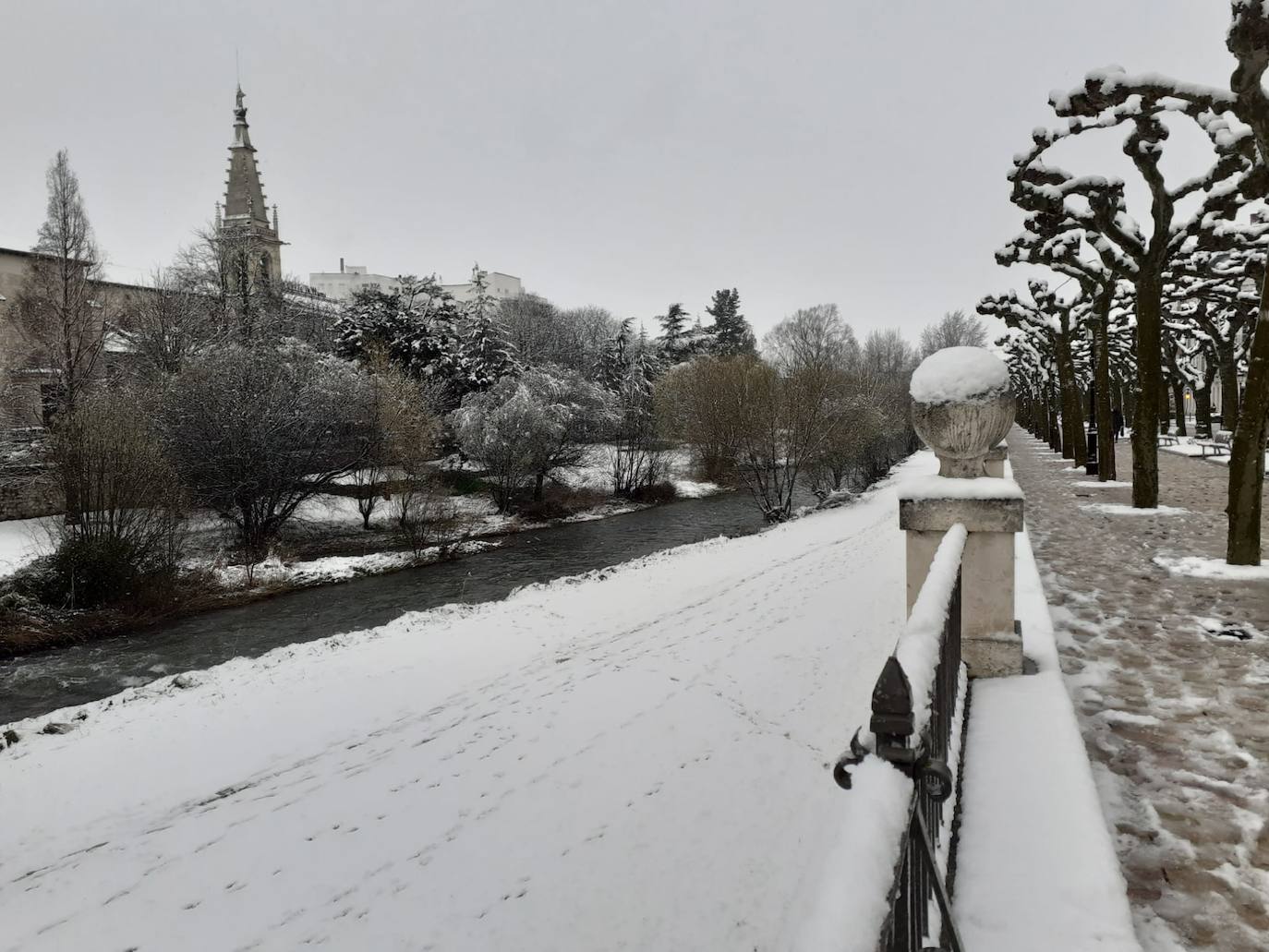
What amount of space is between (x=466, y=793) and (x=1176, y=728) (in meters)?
5.20

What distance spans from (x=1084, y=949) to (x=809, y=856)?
258cm

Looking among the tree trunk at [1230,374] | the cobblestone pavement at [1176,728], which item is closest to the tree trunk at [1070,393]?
the tree trunk at [1230,374]

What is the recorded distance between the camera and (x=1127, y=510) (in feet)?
41.3

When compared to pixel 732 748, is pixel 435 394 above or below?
above

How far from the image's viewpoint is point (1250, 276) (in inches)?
680

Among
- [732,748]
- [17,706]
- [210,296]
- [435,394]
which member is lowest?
[17,706]

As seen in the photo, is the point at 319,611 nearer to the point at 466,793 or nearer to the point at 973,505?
the point at 466,793

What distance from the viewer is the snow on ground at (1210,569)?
754 centimetres

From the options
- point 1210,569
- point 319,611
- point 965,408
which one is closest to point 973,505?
point 965,408

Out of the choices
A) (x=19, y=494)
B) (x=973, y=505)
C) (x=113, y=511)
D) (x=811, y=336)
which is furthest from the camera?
(x=811, y=336)

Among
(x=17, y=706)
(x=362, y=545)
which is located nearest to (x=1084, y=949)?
(x=17, y=706)

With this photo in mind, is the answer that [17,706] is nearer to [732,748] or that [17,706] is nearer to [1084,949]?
[732,748]

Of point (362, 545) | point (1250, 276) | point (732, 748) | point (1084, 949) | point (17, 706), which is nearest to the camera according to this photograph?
point (1084, 949)

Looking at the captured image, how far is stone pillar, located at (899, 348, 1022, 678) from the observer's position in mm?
4320
